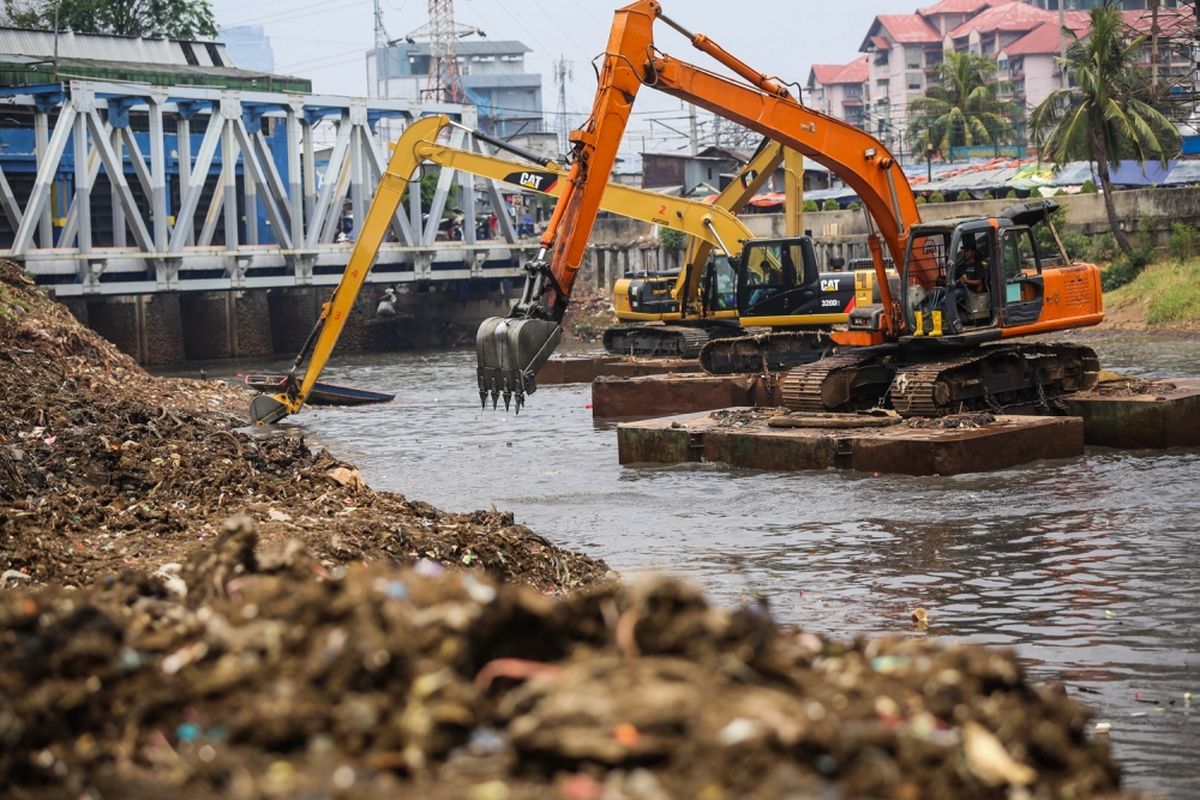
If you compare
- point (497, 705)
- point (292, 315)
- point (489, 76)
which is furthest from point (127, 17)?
point (489, 76)

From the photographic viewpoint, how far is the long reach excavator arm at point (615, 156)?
65.0ft

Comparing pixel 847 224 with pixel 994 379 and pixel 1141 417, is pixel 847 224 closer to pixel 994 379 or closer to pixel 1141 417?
pixel 994 379

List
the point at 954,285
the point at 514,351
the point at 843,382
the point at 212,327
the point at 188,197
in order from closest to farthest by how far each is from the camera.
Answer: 1. the point at 514,351
2. the point at 954,285
3. the point at 843,382
4. the point at 188,197
5. the point at 212,327

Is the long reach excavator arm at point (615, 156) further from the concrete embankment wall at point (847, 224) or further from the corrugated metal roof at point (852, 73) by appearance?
the corrugated metal roof at point (852, 73)

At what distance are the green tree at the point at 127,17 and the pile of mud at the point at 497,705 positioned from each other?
7471cm

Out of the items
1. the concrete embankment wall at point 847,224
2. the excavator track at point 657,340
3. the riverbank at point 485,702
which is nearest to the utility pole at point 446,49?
the concrete embankment wall at point 847,224

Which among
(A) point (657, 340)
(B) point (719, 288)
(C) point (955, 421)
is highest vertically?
(B) point (719, 288)

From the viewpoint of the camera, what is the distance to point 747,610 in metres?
5.26

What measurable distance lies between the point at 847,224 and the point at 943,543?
41.9m

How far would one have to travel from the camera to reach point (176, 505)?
1383 centimetres

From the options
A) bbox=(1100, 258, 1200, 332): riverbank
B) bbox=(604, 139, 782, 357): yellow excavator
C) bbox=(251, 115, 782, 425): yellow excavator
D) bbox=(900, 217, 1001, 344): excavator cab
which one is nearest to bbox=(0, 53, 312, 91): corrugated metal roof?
bbox=(251, 115, 782, 425): yellow excavator

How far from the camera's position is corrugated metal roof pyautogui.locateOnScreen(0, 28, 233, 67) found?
63.1m

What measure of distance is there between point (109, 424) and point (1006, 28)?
107149mm

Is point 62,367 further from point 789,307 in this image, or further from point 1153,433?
point 1153,433
